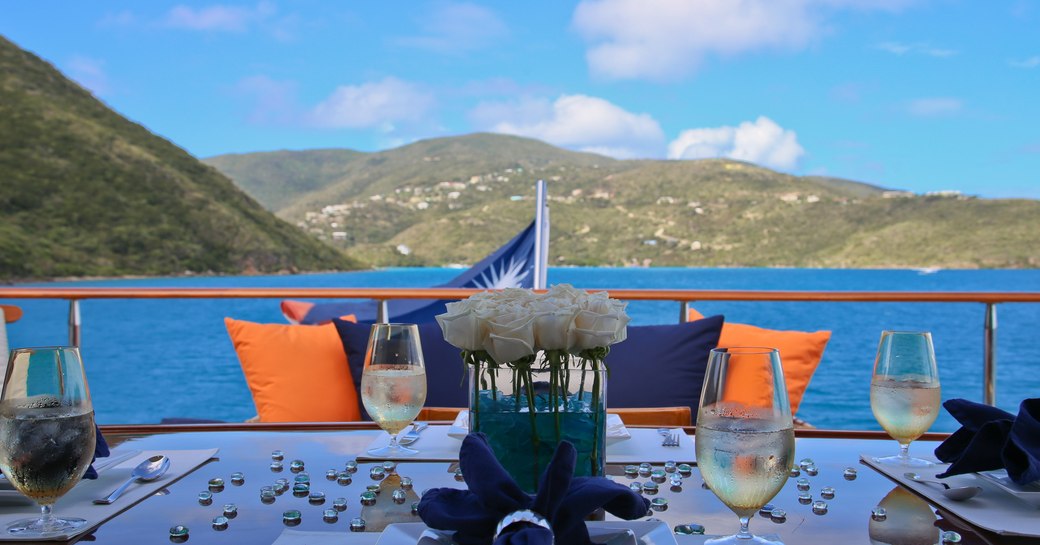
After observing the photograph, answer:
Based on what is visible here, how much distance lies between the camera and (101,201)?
29797mm

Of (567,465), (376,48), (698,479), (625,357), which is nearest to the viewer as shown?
(567,465)

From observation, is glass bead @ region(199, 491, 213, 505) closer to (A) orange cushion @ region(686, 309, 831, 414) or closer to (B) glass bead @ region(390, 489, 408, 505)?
(B) glass bead @ region(390, 489, 408, 505)

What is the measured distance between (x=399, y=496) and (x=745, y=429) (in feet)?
1.46

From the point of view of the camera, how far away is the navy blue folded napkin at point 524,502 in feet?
2.21

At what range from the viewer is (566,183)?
4453 centimetres

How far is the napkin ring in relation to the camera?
0.64 metres

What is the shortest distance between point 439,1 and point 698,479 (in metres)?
56.0

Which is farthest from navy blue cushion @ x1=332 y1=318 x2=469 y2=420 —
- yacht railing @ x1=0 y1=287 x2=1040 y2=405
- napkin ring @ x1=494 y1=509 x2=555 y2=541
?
napkin ring @ x1=494 y1=509 x2=555 y2=541

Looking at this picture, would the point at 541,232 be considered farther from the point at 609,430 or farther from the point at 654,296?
the point at 609,430

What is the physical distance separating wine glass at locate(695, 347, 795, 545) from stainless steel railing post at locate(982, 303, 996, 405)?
2411 millimetres

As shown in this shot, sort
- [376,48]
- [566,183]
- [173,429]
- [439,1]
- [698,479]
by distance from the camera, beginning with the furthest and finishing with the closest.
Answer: [376,48], [439,1], [566,183], [173,429], [698,479]

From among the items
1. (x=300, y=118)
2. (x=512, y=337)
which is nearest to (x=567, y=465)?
(x=512, y=337)

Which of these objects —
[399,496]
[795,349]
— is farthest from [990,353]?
[399,496]

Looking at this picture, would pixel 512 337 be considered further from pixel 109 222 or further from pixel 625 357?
pixel 109 222
